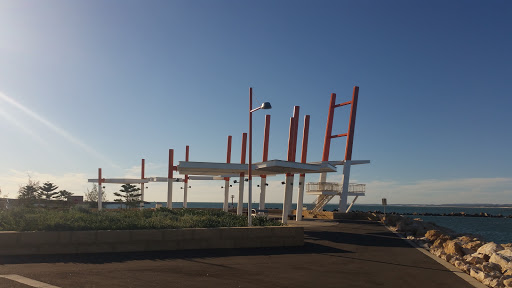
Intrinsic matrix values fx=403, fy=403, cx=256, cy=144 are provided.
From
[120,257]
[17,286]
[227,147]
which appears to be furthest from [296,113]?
[17,286]

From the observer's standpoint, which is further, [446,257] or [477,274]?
[446,257]

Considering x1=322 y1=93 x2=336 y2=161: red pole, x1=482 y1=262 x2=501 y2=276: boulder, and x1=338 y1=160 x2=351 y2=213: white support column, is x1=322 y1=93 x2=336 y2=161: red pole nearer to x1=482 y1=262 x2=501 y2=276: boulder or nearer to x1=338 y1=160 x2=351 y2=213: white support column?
x1=338 y1=160 x2=351 y2=213: white support column

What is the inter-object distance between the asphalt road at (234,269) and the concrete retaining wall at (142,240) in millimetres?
577

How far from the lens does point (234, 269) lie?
11.8 meters

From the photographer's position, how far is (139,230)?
1475 cm

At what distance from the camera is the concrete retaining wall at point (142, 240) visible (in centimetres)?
1323

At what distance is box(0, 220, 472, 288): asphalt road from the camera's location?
9.98 meters

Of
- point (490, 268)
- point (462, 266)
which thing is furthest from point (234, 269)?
point (490, 268)

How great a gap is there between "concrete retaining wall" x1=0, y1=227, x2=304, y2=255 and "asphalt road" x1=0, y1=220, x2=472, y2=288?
577 mm

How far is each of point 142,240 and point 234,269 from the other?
4.57 m

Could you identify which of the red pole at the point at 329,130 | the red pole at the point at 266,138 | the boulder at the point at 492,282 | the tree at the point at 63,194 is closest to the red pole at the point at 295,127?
the red pole at the point at 266,138

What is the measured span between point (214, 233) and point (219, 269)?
4.14m

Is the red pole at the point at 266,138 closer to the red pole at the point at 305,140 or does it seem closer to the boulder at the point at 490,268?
the red pole at the point at 305,140

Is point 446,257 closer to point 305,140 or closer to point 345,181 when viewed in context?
point 305,140
